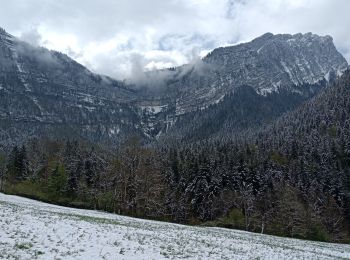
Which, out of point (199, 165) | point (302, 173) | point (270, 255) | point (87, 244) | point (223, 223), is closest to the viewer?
point (87, 244)

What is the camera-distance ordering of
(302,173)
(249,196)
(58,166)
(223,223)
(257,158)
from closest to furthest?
(223,223)
(249,196)
(58,166)
(302,173)
(257,158)

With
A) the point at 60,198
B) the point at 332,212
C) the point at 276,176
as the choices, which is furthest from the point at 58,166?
the point at 332,212

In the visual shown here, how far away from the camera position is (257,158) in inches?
5261

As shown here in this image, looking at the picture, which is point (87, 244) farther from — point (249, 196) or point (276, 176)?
point (276, 176)

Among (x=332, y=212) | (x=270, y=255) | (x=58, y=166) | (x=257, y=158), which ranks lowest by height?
(x=270, y=255)

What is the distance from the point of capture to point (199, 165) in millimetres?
114750

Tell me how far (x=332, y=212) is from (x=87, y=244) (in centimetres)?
9091

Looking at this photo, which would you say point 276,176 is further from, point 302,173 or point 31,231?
point 31,231

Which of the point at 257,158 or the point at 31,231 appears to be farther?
the point at 257,158

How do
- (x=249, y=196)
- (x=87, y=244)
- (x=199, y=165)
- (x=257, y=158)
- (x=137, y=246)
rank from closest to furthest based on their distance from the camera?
(x=87, y=244) < (x=137, y=246) < (x=249, y=196) < (x=199, y=165) < (x=257, y=158)

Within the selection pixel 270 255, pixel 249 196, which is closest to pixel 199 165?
pixel 249 196

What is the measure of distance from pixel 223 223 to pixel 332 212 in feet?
100

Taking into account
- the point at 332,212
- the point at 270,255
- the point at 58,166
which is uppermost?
the point at 58,166

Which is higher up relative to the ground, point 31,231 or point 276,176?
point 276,176
